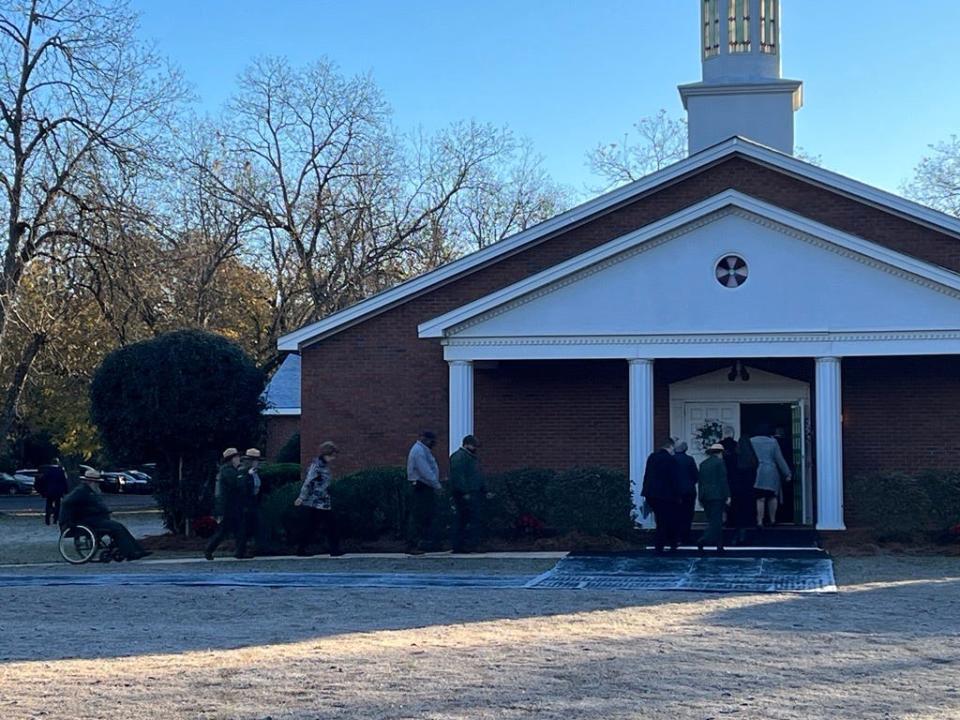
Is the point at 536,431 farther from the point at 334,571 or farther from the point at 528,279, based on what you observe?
the point at 334,571

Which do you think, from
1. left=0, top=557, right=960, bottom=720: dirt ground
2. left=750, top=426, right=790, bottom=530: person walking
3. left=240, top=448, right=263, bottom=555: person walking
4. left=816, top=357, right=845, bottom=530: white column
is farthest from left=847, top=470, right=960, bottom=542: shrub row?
left=240, top=448, right=263, bottom=555: person walking

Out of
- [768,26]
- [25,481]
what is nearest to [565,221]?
[768,26]

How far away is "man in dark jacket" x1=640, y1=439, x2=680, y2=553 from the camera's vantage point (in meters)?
17.8

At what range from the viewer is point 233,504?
18594 millimetres

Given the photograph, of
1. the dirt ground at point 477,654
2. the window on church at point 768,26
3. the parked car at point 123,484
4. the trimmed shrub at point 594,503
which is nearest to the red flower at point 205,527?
the trimmed shrub at point 594,503

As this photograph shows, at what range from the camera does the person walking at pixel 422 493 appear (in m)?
18.3

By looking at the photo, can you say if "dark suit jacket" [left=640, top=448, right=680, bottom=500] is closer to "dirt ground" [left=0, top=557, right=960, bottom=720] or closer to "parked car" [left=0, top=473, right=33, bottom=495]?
"dirt ground" [left=0, top=557, right=960, bottom=720]

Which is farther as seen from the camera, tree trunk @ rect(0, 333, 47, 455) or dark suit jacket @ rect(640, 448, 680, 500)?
tree trunk @ rect(0, 333, 47, 455)

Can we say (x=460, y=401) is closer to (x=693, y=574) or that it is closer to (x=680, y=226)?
(x=680, y=226)

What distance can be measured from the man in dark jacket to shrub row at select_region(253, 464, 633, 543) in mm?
1347

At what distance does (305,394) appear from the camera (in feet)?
75.4

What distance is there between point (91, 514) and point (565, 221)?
9.01 metres

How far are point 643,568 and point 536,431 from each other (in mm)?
6748

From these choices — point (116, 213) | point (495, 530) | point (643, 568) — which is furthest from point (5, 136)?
point (643, 568)
